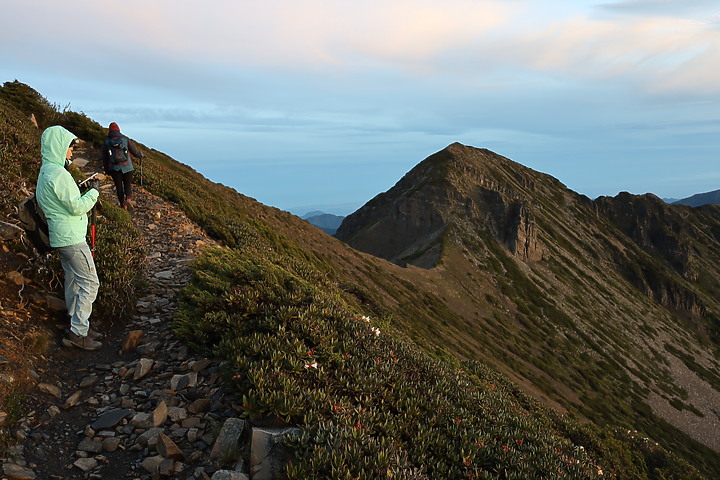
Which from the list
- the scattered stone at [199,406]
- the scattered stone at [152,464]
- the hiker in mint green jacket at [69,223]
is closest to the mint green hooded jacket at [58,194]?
the hiker in mint green jacket at [69,223]

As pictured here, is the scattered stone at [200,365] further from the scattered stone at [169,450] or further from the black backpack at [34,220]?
the black backpack at [34,220]

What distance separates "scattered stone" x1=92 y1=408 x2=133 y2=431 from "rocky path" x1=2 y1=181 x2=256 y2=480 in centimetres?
1

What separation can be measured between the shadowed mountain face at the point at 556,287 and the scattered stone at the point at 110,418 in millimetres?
35669

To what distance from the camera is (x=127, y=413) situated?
5.78 metres

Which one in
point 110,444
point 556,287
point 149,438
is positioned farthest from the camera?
point 556,287

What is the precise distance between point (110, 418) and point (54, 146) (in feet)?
15.1

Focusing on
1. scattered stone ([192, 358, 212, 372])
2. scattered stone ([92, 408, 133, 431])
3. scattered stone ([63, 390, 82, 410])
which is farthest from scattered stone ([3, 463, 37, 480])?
scattered stone ([192, 358, 212, 372])

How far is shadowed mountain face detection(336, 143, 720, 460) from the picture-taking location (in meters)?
56.7

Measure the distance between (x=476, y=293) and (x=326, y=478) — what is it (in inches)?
2423

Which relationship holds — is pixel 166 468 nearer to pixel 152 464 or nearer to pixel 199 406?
pixel 152 464

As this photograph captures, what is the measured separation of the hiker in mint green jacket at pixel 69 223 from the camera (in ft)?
21.7

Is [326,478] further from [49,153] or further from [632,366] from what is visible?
[632,366]

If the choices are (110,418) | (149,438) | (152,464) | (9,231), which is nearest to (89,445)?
(110,418)

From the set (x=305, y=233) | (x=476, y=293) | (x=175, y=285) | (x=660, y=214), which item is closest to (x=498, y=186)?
(x=476, y=293)
